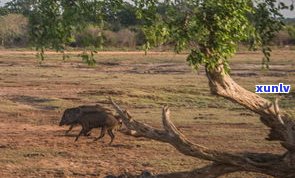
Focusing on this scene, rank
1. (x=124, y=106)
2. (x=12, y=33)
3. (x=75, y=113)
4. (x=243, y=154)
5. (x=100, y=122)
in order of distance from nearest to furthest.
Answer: (x=243, y=154)
(x=100, y=122)
(x=75, y=113)
(x=124, y=106)
(x=12, y=33)

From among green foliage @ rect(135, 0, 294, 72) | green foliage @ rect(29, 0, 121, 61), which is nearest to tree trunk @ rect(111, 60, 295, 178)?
green foliage @ rect(135, 0, 294, 72)

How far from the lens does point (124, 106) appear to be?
20594 mm

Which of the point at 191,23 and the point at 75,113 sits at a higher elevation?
the point at 191,23

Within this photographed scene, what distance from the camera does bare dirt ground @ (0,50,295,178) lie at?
466 inches

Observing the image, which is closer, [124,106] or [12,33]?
[124,106]

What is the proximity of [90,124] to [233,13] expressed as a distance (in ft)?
28.7

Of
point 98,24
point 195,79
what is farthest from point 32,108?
point 98,24

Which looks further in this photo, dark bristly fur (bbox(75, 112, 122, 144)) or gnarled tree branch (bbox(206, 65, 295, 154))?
dark bristly fur (bbox(75, 112, 122, 144))

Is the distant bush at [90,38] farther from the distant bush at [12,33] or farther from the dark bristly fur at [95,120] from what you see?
the distant bush at [12,33]

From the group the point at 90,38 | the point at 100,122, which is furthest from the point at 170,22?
the point at 100,122

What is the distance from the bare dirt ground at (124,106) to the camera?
466 inches

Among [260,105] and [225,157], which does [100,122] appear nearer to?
[225,157]

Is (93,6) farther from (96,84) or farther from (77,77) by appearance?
(77,77)

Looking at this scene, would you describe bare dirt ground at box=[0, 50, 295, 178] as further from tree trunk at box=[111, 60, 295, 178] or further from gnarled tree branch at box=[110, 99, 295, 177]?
tree trunk at box=[111, 60, 295, 178]
